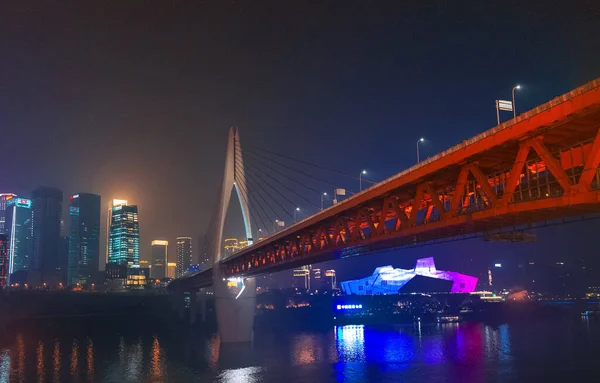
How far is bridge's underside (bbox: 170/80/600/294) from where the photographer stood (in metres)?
18.0

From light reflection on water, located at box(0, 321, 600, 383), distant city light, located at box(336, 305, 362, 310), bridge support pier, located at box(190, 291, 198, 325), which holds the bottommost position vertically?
distant city light, located at box(336, 305, 362, 310)

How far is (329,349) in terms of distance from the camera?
70188 millimetres

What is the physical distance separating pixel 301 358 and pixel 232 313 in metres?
17.0

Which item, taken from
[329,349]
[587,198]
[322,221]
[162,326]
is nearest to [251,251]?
[329,349]

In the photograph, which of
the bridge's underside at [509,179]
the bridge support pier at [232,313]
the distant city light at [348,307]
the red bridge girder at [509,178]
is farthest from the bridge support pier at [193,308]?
the red bridge girder at [509,178]

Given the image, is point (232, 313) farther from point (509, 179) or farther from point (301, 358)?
point (509, 179)

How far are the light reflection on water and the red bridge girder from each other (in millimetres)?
21762

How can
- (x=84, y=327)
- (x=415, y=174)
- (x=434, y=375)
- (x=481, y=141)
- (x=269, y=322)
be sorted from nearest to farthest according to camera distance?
1. (x=481, y=141)
2. (x=415, y=174)
3. (x=434, y=375)
4. (x=84, y=327)
5. (x=269, y=322)

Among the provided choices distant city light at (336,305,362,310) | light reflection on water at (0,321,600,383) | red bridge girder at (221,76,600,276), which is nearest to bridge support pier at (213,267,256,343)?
light reflection on water at (0,321,600,383)

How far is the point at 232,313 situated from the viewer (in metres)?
74.3

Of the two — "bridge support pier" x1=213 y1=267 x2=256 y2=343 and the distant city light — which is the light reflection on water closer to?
"bridge support pier" x1=213 y1=267 x2=256 y2=343

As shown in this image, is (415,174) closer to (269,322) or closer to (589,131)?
(589,131)

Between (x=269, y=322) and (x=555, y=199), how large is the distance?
385 ft

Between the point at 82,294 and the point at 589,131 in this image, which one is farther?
the point at 82,294
